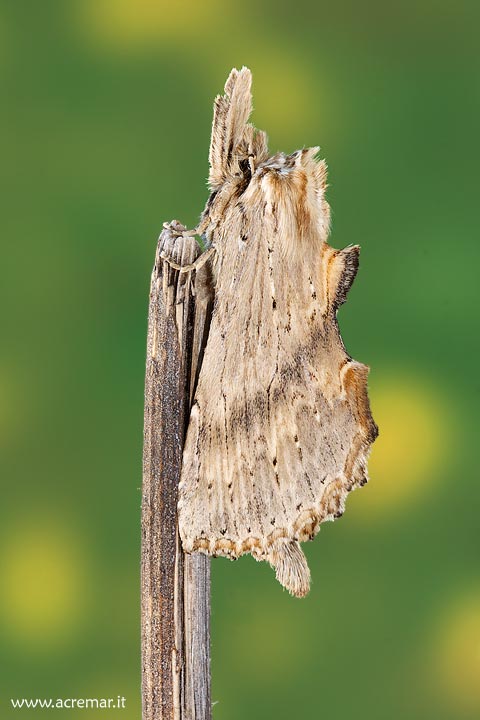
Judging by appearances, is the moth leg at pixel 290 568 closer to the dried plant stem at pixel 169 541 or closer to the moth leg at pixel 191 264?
the dried plant stem at pixel 169 541

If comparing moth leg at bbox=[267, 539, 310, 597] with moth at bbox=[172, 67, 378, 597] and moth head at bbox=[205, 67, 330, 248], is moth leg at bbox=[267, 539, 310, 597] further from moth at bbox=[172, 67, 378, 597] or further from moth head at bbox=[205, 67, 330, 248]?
moth head at bbox=[205, 67, 330, 248]

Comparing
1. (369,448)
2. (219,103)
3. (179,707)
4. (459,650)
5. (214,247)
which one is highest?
(219,103)

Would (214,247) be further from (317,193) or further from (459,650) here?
(459,650)

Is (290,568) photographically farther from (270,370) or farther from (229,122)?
(229,122)

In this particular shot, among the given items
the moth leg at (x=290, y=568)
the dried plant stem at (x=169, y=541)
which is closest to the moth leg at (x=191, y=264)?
the dried plant stem at (x=169, y=541)

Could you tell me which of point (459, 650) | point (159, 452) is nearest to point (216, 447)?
point (159, 452)

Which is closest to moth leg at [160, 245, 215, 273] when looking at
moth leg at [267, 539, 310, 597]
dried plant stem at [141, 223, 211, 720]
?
dried plant stem at [141, 223, 211, 720]

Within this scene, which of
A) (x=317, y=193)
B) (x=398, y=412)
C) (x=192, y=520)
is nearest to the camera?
(x=192, y=520)
